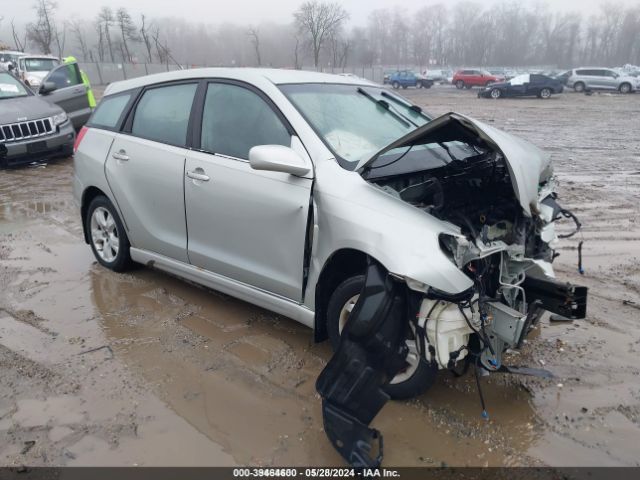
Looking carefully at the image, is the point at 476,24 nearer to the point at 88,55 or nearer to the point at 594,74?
the point at 88,55

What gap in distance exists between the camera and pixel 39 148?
9750 mm

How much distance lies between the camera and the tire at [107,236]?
4840 mm

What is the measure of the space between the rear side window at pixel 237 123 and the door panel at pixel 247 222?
0.11 metres

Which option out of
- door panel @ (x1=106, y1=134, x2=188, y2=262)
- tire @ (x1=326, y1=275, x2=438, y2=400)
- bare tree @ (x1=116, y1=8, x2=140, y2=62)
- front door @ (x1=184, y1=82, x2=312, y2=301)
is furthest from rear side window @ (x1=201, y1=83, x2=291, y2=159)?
bare tree @ (x1=116, y1=8, x2=140, y2=62)

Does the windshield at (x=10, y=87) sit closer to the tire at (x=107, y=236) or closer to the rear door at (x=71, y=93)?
→ the rear door at (x=71, y=93)

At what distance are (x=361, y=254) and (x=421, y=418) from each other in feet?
3.22

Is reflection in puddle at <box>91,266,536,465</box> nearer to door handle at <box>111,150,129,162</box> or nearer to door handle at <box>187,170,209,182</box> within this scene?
door handle at <box>187,170,209,182</box>

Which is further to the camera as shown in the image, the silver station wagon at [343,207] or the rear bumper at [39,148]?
the rear bumper at [39,148]

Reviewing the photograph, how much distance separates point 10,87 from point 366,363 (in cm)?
1066

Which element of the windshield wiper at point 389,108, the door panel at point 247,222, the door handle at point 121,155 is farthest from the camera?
the door handle at point 121,155

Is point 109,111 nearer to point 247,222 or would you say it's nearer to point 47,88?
A: point 247,222

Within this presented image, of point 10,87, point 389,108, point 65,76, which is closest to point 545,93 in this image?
point 65,76

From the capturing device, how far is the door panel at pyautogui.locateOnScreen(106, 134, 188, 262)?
13.4 feet

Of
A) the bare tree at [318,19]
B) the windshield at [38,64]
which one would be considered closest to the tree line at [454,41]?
the bare tree at [318,19]
